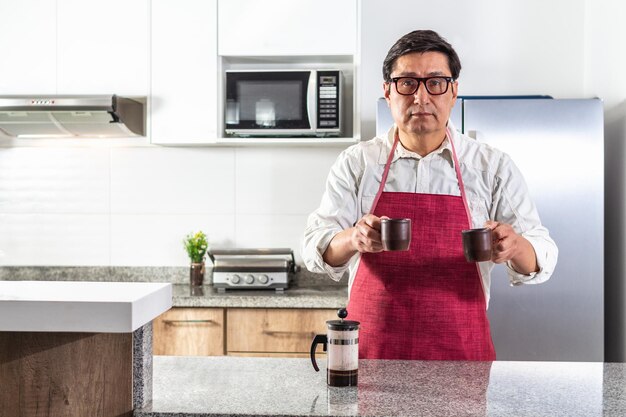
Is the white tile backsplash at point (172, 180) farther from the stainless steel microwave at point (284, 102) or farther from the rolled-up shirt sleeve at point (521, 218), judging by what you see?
Answer: the rolled-up shirt sleeve at point (521, 218)

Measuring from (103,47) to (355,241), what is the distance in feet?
7.00

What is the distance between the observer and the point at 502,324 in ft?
10.0

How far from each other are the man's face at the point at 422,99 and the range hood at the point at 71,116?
5.57 feet

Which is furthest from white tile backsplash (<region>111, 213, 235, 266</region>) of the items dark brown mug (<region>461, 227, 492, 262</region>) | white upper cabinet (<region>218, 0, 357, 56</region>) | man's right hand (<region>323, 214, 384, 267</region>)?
dark brown mug (<region>461, 227, 492, 262</region>)

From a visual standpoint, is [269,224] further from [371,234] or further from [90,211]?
[371,234]

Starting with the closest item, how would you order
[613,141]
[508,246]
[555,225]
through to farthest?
[508,246]
[555,225]
[613,141]

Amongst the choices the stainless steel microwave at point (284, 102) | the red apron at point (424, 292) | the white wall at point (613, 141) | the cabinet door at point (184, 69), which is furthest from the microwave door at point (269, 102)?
the white wall at point (613, 141)

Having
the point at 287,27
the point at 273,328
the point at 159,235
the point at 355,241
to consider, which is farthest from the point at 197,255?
the point at 355,241

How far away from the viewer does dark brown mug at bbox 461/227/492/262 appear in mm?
1660

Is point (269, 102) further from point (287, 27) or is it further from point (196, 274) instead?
point (196, 274)

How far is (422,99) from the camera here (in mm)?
2031

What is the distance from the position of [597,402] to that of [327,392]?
1.92 feet

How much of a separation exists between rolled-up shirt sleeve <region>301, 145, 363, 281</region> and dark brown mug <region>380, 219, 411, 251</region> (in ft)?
1.15

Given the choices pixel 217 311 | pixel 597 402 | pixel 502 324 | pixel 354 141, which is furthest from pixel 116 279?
pixel 597 402
